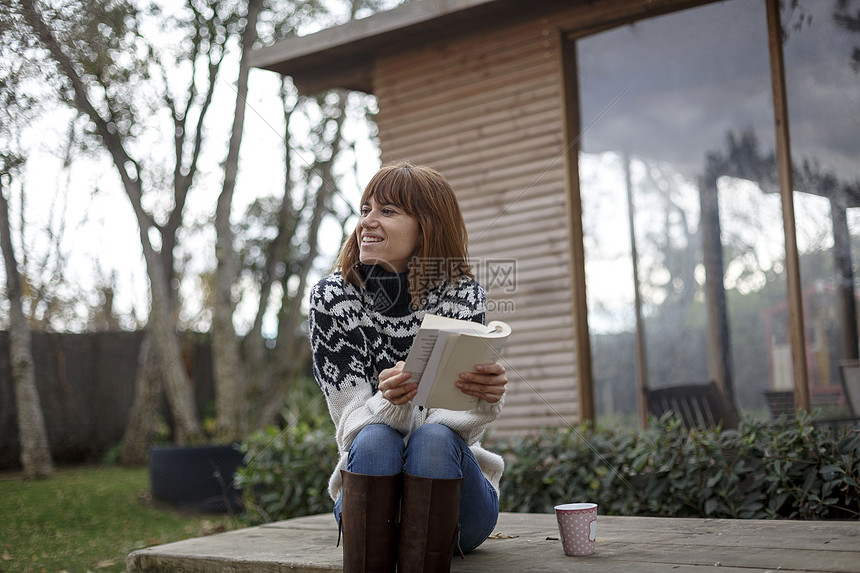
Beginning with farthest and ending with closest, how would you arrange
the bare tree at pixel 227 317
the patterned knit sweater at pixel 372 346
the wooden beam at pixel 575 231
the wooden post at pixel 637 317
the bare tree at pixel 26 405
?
1. the bare tree at pixel 227 317
2. the bare tree at pixel 26 405
3. the wooden post at pixel 637 317
4. the wooden beam at pixel 575 231
5. the patterned knit sweater at pixel 372 346

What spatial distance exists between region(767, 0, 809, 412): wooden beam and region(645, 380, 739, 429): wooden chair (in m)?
0.51

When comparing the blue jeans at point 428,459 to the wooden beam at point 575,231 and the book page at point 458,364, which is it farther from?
the wooden beam at point 575,231

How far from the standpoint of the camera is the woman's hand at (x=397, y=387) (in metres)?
1.73

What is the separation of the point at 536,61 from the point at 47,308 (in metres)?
6.22

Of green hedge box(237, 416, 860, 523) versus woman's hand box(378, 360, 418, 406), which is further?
green hedge box(237, 416, 860, 523)

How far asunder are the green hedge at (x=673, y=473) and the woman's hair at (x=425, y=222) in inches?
58.3

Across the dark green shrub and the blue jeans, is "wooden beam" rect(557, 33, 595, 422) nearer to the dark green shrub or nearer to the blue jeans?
the dark green shrub

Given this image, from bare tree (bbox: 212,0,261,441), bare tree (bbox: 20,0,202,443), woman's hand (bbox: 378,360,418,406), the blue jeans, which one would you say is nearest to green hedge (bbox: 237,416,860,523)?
the blue jeans

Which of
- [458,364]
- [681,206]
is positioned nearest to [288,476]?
[458,364]

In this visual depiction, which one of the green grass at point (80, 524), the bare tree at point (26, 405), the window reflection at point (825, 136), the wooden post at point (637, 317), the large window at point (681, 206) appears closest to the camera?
the green grass at point (80, 524)

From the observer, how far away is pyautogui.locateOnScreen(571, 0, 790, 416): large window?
4727mm

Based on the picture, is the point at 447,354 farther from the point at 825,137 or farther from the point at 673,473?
the point at 825,137

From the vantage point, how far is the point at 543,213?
4.55 metres

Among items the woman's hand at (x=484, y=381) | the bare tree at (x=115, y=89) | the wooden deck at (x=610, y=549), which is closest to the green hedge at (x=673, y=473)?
the wooden deck at (x=610, y=549)
